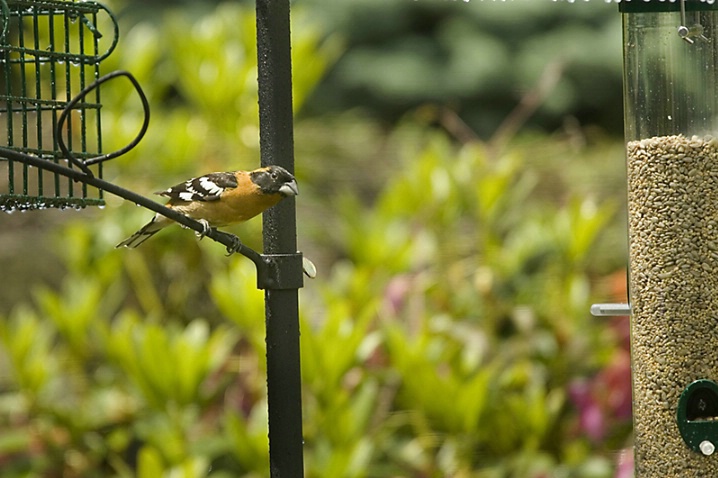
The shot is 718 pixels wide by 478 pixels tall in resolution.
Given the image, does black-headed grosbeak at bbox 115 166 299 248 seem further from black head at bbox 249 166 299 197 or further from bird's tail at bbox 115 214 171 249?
black head at bbox 249 166 299 197

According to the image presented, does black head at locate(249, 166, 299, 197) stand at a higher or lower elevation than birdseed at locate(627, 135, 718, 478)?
higher

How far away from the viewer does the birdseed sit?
2.56 metres

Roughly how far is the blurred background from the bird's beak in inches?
71.9

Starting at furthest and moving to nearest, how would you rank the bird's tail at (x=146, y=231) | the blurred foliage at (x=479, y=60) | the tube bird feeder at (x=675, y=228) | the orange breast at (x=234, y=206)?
the blurred foliage at (x=479, y=60) < the bird's tail at (x=146, y=231) < the tube bird feeder at (x=675, y=228) < the orange breast at (x=234, y=206)

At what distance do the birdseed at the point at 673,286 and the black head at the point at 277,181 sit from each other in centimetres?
86

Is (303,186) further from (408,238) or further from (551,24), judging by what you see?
(551,24)

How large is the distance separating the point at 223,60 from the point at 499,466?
2167 millimetres

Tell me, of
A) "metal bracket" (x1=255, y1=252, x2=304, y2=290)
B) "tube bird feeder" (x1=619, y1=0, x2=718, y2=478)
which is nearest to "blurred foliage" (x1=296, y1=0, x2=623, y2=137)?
"tube bird feeder" (x1=619, y1=0, x2=718, y2=478)

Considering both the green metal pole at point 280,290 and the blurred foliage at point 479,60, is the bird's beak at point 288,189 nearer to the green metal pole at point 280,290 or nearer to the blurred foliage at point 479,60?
the green metal pole at point 280,290

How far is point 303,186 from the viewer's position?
535 centimetres

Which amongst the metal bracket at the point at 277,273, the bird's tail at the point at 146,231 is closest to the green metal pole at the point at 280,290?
the metal bracket at the point at 277,273

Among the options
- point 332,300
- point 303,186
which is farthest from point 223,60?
Answer: point 332,300

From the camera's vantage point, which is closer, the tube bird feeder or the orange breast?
the orange breast

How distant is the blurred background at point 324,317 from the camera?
13.7 feet
